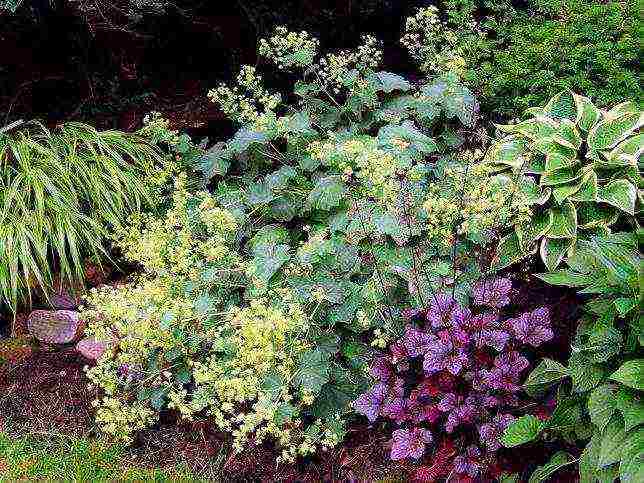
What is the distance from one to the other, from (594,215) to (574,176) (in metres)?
0.21

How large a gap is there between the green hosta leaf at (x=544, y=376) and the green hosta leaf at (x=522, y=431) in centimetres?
16

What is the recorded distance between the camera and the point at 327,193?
366 centimetres

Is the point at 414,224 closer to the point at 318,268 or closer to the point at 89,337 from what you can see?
the point at 318,268

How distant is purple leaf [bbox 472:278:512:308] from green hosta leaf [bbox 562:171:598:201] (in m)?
0.62

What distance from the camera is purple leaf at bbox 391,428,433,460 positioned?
2.93 meters

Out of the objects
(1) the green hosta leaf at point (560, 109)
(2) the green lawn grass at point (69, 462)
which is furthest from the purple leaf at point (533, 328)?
(2) the green lawn grass at point (69, 462)

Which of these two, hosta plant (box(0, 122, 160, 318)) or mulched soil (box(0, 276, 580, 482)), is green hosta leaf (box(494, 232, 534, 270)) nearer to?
mulched soil (box(0, 276, 580, 482))

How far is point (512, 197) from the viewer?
323 cm

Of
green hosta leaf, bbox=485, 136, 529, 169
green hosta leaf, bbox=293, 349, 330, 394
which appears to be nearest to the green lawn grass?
green hosta leaf, bbox=293, 349, 330, 394

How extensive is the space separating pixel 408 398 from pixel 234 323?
81 cm

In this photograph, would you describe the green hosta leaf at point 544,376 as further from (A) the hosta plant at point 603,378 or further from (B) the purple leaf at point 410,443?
(B) the purple leaf at point 410,443

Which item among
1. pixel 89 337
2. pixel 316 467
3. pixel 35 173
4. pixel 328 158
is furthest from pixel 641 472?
pixel 35 173

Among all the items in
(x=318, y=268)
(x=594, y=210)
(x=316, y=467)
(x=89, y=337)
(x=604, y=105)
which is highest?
(x=604, y=105)

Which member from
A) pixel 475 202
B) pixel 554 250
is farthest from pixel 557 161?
pixel 475 202
